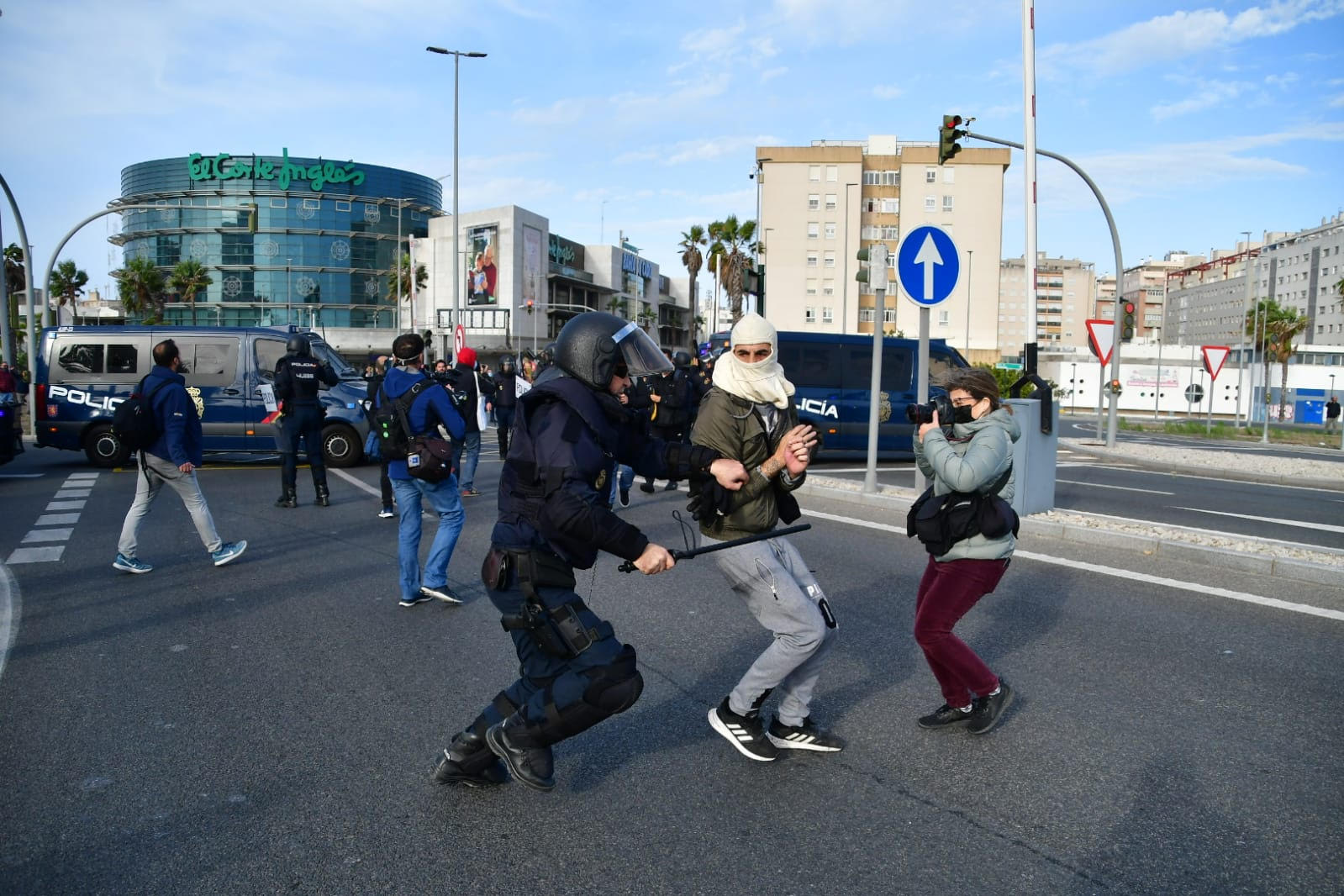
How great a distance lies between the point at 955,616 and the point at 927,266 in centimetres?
660

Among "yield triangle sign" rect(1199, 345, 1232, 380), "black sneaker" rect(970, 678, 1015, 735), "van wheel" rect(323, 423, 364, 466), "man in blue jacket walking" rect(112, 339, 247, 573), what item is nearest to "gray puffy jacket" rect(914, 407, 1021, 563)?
"black sneaker" rect(970, 678, 1015, 735)

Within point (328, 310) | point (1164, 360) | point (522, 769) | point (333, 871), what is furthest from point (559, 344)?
point (328, 310)

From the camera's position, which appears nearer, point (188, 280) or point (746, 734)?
point (746, 734)

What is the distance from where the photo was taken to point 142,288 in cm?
7750

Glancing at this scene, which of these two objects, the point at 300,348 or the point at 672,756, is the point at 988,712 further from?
the point at 300,348

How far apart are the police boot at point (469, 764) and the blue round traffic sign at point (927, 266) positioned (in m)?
7.59

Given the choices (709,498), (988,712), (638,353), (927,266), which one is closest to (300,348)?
(927,266)

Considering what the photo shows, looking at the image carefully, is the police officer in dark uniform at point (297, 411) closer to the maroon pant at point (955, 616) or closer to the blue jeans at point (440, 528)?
the blue jeans at point (440, 528)

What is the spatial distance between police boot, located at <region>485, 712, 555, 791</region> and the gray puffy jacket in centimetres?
192

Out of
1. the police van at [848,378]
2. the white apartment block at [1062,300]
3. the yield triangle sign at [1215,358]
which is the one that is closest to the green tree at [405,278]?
the yield triangle sign at [1215,358]

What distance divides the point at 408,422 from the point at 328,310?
8581 cm

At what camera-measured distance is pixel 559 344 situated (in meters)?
3.35

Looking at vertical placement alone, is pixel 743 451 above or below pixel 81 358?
below

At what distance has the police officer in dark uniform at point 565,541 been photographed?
10.3 feet
